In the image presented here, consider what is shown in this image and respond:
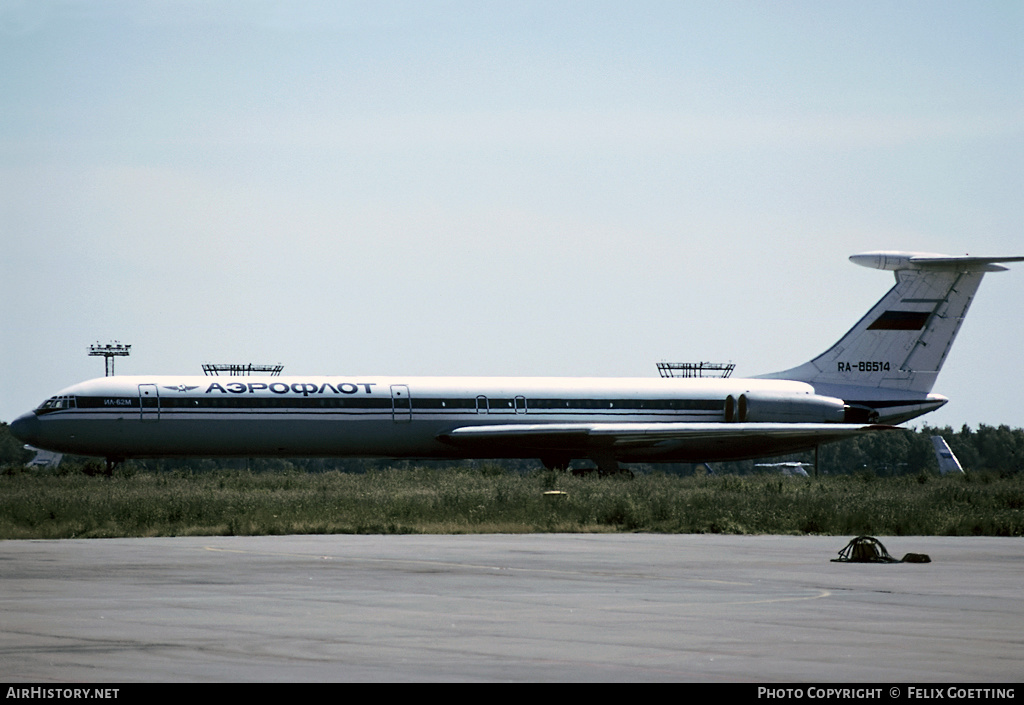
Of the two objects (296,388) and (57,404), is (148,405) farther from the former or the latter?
(296,388)

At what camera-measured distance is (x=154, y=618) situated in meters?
13.8

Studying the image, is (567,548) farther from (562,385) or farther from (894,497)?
(562,385)

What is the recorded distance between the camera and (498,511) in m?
32.2

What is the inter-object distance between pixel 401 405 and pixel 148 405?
28.6 ft

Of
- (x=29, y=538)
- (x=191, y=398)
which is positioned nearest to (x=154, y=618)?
(x=29, y=538)

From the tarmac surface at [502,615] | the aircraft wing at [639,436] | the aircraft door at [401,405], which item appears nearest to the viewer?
the tarmac surface at [502,615]

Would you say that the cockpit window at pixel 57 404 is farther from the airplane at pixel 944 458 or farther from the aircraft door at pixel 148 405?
the airplane at pixel 944 458

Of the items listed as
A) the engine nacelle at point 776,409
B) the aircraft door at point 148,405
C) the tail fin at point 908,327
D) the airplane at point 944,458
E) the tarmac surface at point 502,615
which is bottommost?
the airplane at point 944,458

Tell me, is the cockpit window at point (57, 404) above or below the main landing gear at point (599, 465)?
above

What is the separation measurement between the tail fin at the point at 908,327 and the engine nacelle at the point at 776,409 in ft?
10.2

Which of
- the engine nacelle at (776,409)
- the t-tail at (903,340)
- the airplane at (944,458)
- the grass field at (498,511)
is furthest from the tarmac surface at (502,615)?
the airplane at (944,458)

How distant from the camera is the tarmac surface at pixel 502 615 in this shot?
1088 centimetres
